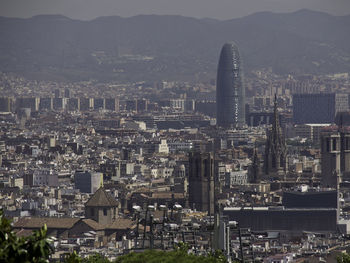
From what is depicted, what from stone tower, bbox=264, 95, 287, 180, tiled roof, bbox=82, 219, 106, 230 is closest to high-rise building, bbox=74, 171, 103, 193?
stone tower, bbox=264, 95, 287, 180

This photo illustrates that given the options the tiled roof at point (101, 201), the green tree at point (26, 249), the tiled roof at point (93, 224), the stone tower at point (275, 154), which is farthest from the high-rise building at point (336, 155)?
the green tree at point (26, 249)

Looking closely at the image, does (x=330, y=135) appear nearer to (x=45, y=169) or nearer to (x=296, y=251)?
(x=45, y=169)

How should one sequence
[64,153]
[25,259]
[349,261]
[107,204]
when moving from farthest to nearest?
[64,153], [107,204], [349,261], [25,259]

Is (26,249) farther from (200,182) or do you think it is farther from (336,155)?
(336,155)

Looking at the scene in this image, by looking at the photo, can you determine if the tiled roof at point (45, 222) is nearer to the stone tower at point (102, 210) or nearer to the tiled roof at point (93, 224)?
the tiled roof at point (93, 224)

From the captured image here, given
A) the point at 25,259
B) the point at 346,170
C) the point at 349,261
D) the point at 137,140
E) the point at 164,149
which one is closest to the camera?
the point at 25,259

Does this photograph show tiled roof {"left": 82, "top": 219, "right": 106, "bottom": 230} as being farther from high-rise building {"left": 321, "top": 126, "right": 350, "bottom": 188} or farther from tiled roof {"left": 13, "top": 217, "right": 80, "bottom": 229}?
high-rise building {"left": 321, "top": 126, "right": 350, "bottom": 188}

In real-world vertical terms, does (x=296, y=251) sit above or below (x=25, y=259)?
below

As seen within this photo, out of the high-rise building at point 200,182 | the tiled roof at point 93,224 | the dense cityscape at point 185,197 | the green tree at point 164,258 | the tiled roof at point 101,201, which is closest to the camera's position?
the green tree at point 164,258

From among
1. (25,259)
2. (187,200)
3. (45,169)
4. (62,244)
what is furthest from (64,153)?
(25,259)
